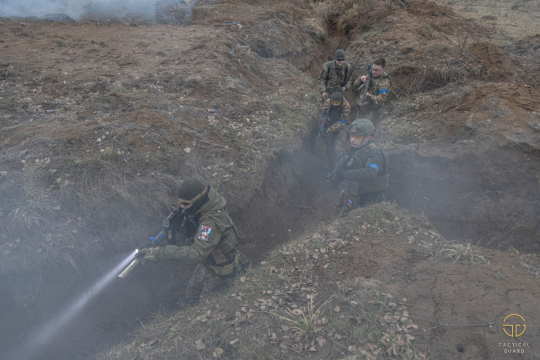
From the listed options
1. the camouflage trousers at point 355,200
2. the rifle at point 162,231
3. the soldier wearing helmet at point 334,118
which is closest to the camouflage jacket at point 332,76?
the soldier wearing helmet at point 334,118

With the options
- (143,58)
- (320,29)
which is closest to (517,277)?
(143,58)

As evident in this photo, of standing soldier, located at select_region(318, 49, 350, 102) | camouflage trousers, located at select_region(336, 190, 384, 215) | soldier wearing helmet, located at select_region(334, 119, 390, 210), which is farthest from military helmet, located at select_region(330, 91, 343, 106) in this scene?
camouflage trousers, located at select_region(336, 190, 384, 215)

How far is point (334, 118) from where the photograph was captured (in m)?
6.57

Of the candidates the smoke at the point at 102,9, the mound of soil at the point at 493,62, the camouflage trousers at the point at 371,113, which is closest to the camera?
the camouflage trousers at the point at 371,113

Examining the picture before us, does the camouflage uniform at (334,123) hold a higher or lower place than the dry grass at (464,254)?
higher

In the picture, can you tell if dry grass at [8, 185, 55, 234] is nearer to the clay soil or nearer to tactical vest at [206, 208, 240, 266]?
the clay soil

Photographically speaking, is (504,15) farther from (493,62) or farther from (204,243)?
(204,243)

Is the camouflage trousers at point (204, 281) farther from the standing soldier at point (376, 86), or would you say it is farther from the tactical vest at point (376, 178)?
the standing soldier at point (376, 86)

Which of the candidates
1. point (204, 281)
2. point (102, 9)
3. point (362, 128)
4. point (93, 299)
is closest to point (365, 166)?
point (362, 128)

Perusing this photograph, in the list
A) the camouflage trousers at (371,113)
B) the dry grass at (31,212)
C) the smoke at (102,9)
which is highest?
the smoke at (102,9)

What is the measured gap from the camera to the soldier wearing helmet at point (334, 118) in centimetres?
623

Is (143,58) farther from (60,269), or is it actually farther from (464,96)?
(464,96)

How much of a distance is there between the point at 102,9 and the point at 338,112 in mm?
9867

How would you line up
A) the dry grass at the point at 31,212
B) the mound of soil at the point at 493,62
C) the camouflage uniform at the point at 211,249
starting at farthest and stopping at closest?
the mound of soil at the point at 493,62
the dry grass at the point at 31,212
the camouflage uniform at the point at 211,249
